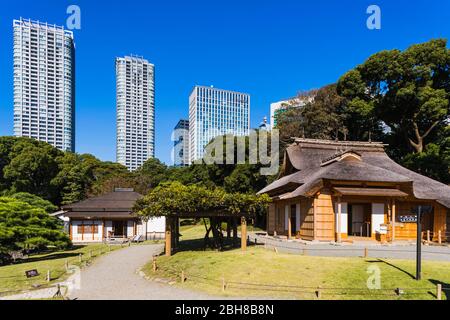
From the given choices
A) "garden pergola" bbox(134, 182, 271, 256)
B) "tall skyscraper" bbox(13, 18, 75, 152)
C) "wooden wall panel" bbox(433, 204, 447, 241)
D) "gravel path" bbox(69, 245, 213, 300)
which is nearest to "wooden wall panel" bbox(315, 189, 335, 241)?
"garden pergola" bbox(134, 182, 271, 256)

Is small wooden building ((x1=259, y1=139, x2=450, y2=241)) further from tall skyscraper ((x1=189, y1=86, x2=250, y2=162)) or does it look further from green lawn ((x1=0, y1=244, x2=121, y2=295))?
tall skyscraper ((x1=189, y1=86, x2=250, y2=162))

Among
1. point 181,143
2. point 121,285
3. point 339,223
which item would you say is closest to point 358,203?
point 339,223

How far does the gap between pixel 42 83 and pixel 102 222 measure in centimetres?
9480

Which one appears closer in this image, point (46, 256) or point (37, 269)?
point (37, 269)

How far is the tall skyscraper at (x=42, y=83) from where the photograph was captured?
113 meters

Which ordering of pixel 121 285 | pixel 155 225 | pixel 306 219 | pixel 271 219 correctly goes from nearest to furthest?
1. pixel 121 285
2. pixel 306 219
3. pixel 271 219
4. pixel 155 225

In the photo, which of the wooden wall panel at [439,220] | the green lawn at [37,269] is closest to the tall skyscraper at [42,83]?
the green lawn at [37,269]

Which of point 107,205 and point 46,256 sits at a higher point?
point 107,205

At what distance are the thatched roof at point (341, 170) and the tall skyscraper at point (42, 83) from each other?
104423mm

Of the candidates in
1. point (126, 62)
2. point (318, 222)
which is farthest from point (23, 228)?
point (126, 62)

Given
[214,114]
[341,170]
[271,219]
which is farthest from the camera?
[214,114]

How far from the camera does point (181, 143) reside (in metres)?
129

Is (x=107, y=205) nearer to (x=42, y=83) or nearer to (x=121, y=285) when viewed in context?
(x=121, y=285)

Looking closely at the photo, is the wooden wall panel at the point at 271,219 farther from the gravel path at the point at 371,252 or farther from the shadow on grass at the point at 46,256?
the shadow on grass at the point at 46,256
